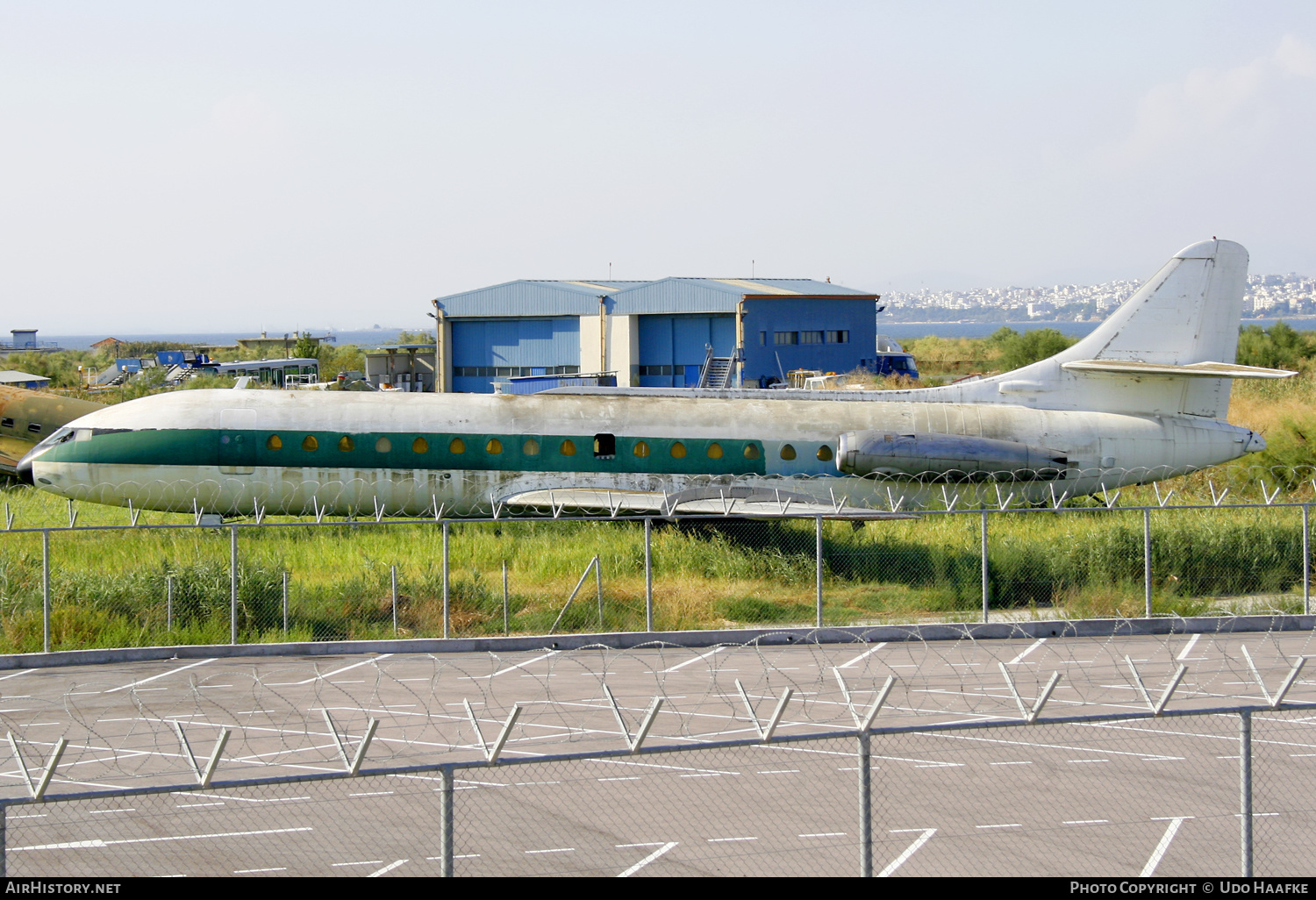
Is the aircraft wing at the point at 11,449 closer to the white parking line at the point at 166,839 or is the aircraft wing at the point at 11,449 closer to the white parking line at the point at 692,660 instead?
the white parking line at the point at 692,660

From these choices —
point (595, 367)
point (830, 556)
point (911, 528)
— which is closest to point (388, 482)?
point (830, 556)

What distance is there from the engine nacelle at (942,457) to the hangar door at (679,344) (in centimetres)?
3860

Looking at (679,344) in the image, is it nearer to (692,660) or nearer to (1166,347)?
(1166,347)

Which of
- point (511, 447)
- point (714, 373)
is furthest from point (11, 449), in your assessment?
point (714, 373)

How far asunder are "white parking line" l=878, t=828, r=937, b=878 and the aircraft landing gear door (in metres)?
20.6

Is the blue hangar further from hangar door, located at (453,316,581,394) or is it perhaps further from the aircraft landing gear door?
the aircraft landing gear door

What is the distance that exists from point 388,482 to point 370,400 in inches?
78.1

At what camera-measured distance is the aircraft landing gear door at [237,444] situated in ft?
92.4

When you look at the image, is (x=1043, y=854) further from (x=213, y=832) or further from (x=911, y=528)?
(x=911, y=528)

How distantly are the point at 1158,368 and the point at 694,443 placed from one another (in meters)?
10.8

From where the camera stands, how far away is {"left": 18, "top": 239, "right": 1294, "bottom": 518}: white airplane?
92.8 ft

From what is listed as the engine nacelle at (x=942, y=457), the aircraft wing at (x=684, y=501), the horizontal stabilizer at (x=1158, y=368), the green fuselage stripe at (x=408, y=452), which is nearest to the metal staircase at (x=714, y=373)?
the horizontal stabilizer at (x=1158, y=368)

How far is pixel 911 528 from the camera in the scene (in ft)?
102

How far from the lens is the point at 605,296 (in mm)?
69188
